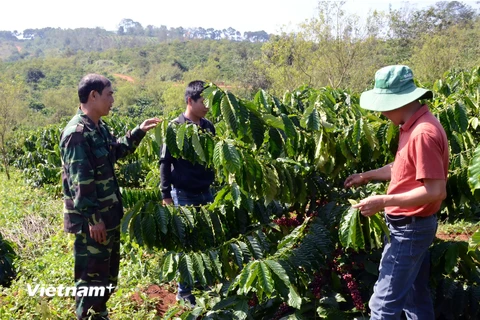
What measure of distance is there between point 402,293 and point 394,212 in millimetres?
339

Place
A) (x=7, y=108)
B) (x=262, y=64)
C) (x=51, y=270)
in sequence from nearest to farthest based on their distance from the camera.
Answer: (x=51, y=270)
(x=7, y=108)
(x=262, y=64)

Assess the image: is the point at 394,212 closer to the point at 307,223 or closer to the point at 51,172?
the point at 307,223

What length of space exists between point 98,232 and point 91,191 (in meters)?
0.24

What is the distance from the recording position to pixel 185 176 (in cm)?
304

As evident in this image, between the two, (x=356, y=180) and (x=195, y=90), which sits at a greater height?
(x=195, y=90)

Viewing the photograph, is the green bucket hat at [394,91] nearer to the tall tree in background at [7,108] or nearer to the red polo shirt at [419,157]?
the red polo shirt at [419,157]

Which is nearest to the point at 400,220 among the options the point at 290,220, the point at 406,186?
the point at 406,186

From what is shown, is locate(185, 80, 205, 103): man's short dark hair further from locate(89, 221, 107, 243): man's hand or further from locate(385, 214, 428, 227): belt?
locate(385, 214, 428, 227): belt

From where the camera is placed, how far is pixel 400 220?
186cm

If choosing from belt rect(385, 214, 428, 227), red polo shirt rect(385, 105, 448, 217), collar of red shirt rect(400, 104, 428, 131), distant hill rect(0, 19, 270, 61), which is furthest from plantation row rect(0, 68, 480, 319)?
distant hill rect(0, 19, 270, 61)

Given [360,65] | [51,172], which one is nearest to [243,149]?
[51,172]

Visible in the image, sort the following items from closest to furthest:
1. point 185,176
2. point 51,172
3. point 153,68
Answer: point 185,176 < point 51,172 < point 153,68

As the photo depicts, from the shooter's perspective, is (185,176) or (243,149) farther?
(185,176)

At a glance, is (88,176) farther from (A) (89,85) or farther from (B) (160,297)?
(B) (160,297)
